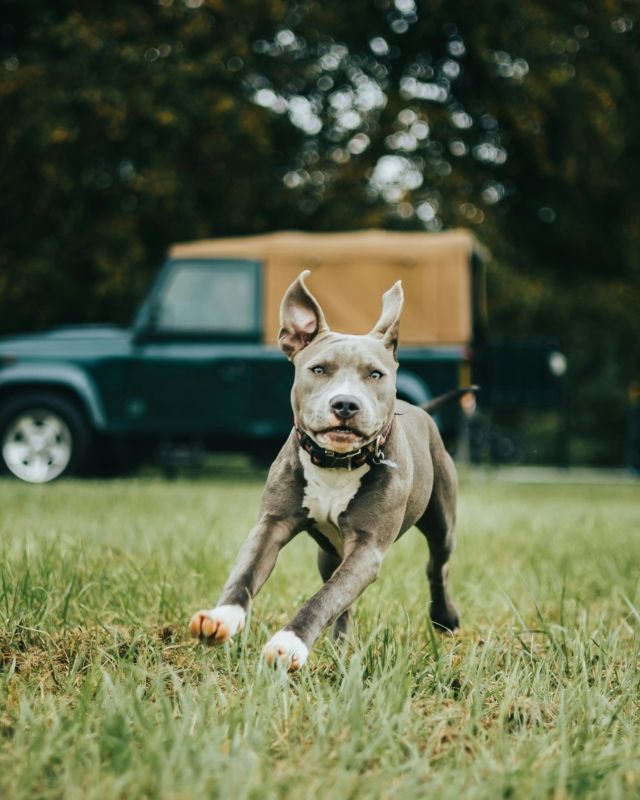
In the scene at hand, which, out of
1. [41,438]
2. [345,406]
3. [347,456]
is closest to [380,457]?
[347,456]

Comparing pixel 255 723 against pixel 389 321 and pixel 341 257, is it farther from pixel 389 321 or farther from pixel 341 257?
pixel 341 257

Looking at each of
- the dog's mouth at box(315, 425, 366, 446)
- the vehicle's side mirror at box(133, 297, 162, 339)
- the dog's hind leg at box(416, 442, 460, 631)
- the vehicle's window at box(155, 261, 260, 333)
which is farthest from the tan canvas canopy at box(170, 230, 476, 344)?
the dog's mouth at box(315, 425, 366, 446)

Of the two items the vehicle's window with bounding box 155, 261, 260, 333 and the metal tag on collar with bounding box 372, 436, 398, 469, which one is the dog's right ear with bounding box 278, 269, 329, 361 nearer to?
the metal tag on collar with bounding box 372, 436, 398, 469

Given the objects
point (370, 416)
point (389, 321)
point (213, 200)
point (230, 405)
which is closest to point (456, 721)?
point (370, 416)

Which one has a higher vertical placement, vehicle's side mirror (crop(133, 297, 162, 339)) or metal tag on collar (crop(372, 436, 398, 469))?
vehicle's side mirror (crop(133, 297, 162, 339))

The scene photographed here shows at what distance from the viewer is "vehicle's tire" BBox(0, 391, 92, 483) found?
31.9 feet

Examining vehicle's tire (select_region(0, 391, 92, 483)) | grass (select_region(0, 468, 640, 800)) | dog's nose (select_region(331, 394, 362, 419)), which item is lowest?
vehicle's tire (select_region(0, 391, 92, 483))

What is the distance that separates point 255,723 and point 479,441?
34.2 ft

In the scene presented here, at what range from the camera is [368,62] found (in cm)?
1653

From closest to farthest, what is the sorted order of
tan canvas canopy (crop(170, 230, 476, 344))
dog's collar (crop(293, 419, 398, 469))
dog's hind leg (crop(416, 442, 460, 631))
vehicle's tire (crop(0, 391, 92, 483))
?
dog's collar (crop(293, 419, 398, 469)) < dog's hind leg (crop(416, 442, 460, 631)) < vehicle's tire (crop(0, 391, 92, 483)) < tan canvas canopy (crop(170, 230, 476, 344))

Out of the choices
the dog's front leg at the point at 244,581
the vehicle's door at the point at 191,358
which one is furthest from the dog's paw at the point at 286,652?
the vehicle's door at the point at 191,358

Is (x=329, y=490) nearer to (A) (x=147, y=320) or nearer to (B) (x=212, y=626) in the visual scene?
(B) (x=212, y=626)

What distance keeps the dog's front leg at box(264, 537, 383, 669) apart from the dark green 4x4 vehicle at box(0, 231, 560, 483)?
23.5 feet

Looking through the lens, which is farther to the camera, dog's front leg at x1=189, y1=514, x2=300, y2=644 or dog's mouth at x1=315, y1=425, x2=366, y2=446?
dog's mouth at x1=315, y1=425, x2=366, y2=446
